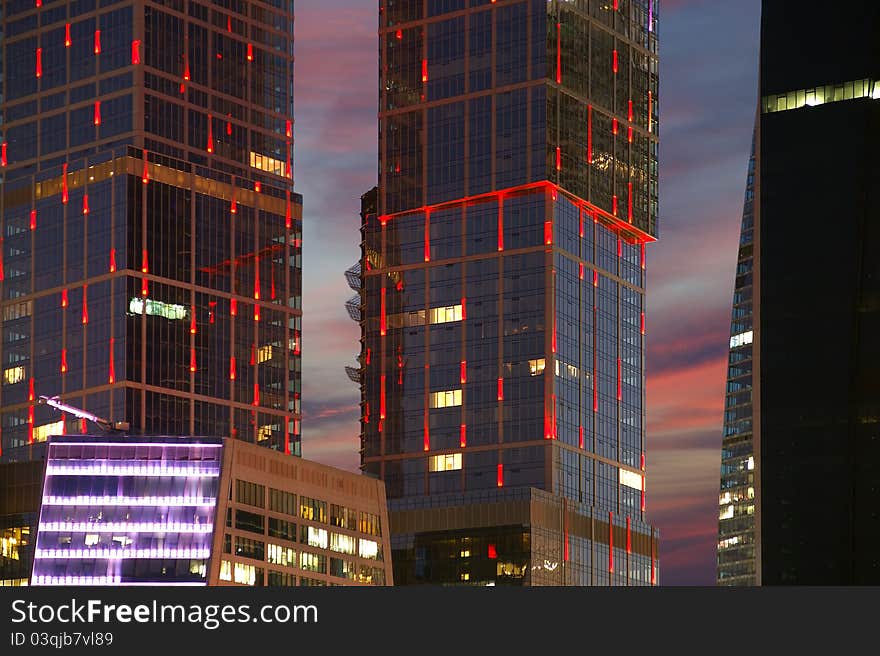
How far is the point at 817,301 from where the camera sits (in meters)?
162

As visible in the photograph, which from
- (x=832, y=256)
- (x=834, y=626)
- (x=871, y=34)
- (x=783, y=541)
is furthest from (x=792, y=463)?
(x=834, y=626)

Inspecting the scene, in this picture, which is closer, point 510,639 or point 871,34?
point 510,639

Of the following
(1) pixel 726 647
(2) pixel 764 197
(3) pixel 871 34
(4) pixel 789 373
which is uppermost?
(3) pixel 871 34

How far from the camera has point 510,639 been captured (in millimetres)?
69250

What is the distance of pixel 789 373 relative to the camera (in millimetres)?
163000

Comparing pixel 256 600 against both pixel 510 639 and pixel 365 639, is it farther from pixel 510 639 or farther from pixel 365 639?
pixel 510 639

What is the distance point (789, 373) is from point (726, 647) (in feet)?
319

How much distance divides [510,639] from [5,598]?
56.3 ft

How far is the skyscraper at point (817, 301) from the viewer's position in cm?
15850

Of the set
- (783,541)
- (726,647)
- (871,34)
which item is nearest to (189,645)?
(726,647)

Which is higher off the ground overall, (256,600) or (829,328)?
(829,328)

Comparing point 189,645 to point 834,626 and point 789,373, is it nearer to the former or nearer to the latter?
point 834,626

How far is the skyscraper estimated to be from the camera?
15850 centimetres

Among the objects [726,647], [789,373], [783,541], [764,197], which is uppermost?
[764,197]
